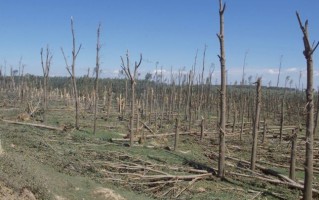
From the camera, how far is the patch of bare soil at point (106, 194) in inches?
436

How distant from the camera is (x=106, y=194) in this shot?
1124cm

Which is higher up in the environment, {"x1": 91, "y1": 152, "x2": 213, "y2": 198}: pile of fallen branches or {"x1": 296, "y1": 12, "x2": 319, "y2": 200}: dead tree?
{"x1": 296, "y1": 12, "x2": 319, "y2": 200}: dead tree

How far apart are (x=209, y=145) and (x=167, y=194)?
11863 mm

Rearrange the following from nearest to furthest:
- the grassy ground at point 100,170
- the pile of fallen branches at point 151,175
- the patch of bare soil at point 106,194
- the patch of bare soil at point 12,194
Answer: the patch of bare soil at point 12,194, the grassy ground at point 100,170, the patch of bare soil at point 106,194, the pile of fallen branches at point 151,175

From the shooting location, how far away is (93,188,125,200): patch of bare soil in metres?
11.1

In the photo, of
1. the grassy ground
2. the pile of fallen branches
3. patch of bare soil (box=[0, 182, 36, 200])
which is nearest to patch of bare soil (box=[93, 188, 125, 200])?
the grassy ground

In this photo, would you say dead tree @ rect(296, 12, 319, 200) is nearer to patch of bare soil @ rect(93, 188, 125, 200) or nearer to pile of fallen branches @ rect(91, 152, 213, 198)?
pile of fallen branches @ rect(91, 152, 213, 198)

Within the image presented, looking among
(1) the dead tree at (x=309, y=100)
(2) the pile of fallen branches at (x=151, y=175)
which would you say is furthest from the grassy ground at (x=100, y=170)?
(1) the dead tree at (x=309, y=100)

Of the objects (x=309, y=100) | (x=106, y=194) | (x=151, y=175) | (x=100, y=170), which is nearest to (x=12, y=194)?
(x=106, y=194)

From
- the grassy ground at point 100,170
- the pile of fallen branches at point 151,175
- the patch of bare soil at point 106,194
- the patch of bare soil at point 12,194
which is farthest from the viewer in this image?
the pile of fallen branches at point 151,175

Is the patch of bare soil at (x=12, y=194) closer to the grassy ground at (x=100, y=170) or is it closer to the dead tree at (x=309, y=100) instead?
the grassy ground at (x=100, y=170)

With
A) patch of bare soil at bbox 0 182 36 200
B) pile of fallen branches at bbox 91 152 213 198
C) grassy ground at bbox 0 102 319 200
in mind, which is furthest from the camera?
pile of fallen branches at bbox 91 152 213 198

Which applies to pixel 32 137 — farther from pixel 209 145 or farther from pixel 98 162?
pixel 209 145

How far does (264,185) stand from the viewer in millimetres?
14930
